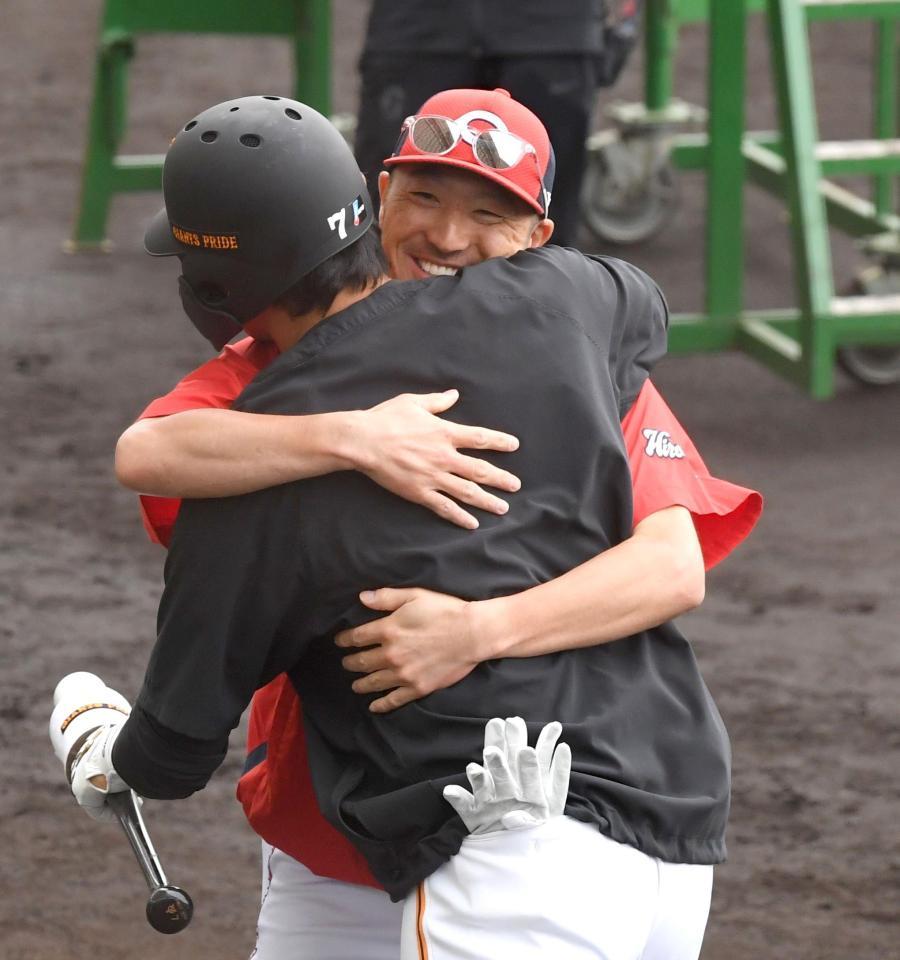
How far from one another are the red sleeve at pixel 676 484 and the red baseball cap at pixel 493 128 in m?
0.29

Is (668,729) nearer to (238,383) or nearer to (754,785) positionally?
(238,383)

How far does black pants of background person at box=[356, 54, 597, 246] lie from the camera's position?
544 cm

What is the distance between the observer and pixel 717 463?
5.72m

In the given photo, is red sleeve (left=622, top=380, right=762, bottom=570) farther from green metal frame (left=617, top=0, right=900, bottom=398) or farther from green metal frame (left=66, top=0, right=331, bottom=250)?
green metal frame (left=66, top=0, right=331, bottom=250)

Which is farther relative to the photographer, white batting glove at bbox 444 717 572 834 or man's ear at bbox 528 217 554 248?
man's ear at bbox 528 217 554 248

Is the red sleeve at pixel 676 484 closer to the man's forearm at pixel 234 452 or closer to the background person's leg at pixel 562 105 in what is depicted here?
the man's forearm at pixel 234 452

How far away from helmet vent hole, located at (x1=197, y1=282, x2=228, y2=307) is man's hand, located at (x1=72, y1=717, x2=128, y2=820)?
54cm

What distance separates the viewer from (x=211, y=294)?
1992mm

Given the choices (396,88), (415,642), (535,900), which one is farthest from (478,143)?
(396,88)

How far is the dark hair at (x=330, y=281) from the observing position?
1950mm

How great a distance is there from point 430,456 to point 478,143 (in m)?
0.49

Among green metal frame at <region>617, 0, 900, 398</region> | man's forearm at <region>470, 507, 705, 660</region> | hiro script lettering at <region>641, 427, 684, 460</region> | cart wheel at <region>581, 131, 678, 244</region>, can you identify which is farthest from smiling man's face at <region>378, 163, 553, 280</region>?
cart wheel at <region>581, 131, 678, 244</region>

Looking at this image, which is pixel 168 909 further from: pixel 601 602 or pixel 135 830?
pixel 601 602

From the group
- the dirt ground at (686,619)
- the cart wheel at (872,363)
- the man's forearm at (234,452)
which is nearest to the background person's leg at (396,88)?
the dirt ground at (686,619)
